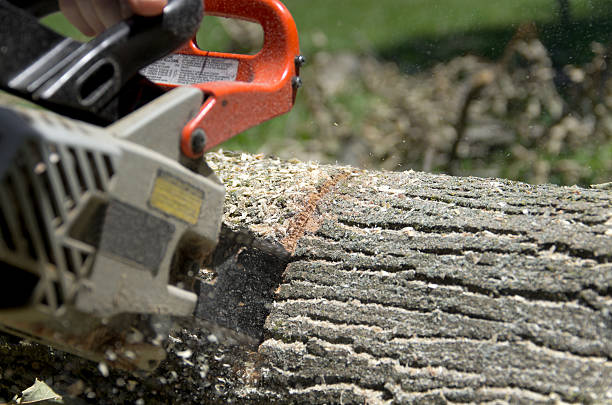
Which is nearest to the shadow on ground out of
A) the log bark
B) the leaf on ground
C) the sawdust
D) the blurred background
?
the blurred background

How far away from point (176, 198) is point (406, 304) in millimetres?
604

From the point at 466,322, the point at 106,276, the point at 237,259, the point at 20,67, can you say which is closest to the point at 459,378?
the point at 466,322

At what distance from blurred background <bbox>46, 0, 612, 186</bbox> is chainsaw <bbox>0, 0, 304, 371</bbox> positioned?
1474mm

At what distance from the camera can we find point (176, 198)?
1.12 meters

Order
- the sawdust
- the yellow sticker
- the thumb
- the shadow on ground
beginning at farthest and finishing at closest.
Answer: the shadow on ground < the sawdust < the thumb < the yellow sticker

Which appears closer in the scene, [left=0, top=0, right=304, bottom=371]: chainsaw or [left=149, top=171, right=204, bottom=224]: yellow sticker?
[left=0, top=0, right=304, bottom=371]: chainsaw

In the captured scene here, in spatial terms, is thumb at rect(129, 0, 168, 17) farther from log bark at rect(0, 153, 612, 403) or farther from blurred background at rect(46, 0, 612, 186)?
blurred background at rect(46, 0, 612, 186)

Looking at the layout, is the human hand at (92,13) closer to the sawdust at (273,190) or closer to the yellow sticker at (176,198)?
the yellow sticker at (176,198)

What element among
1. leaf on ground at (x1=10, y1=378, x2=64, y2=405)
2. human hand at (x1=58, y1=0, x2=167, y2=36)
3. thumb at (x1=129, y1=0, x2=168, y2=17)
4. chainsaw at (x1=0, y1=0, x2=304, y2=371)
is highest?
thumb at (x1=129, y1=0, x2=168, y2=17)

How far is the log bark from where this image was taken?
3.82 ft

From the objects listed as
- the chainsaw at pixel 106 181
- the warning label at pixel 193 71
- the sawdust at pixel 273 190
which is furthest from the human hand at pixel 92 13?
the sawdust at pixel 273 190

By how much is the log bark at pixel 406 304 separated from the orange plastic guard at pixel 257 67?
0.30m

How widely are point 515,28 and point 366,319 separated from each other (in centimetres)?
267

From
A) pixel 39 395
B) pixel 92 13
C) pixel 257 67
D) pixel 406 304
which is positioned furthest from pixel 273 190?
pixel 39 395
